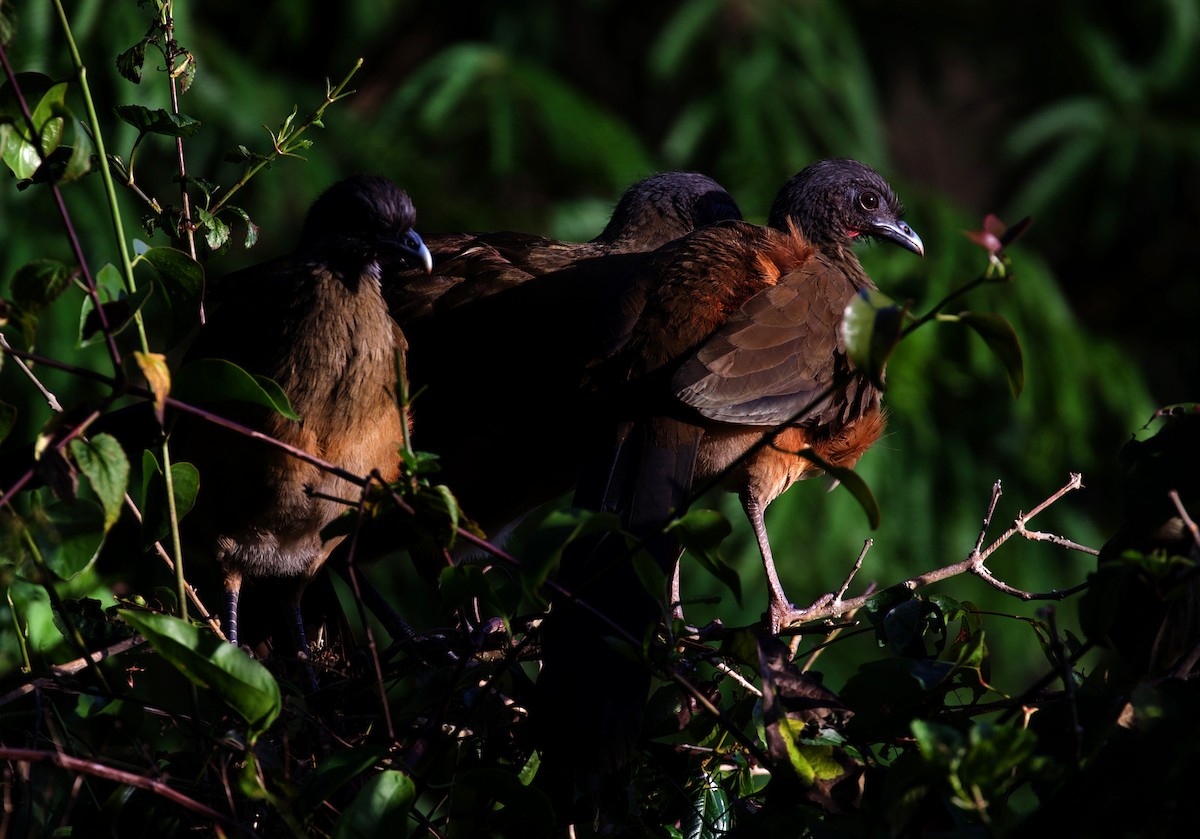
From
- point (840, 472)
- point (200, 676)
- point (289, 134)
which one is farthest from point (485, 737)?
point (289, 134)

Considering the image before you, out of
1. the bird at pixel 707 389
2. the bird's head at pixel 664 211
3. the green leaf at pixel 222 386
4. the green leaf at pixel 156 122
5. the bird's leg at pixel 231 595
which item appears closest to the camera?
the green leaf at pixel 222 386

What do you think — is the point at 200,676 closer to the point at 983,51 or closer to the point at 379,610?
the point at 379,610

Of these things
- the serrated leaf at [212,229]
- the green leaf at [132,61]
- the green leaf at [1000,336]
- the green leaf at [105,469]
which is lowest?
the green leaf at [105,469]

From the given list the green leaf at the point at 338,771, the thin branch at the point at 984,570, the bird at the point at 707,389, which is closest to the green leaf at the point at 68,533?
the green leaf at the point at 338,771

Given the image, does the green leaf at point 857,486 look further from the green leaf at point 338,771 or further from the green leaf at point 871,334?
the green leaf at point 338,771

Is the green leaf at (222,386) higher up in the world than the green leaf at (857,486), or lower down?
higher up

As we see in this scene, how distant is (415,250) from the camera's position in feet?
8.92

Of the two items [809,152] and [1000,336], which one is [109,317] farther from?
[809,152]

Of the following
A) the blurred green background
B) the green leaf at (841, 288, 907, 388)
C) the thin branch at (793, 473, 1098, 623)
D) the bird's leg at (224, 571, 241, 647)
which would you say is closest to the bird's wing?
the thin branch at (793, 473, 1098, 623)

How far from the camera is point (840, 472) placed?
151 centimetres

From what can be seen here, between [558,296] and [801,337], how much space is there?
642 mm

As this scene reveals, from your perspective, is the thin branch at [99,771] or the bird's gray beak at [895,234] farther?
the bird's gray beak at [895,234]

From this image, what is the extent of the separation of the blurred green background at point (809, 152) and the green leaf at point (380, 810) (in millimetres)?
3757

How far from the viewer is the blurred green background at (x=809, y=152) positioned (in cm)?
575
